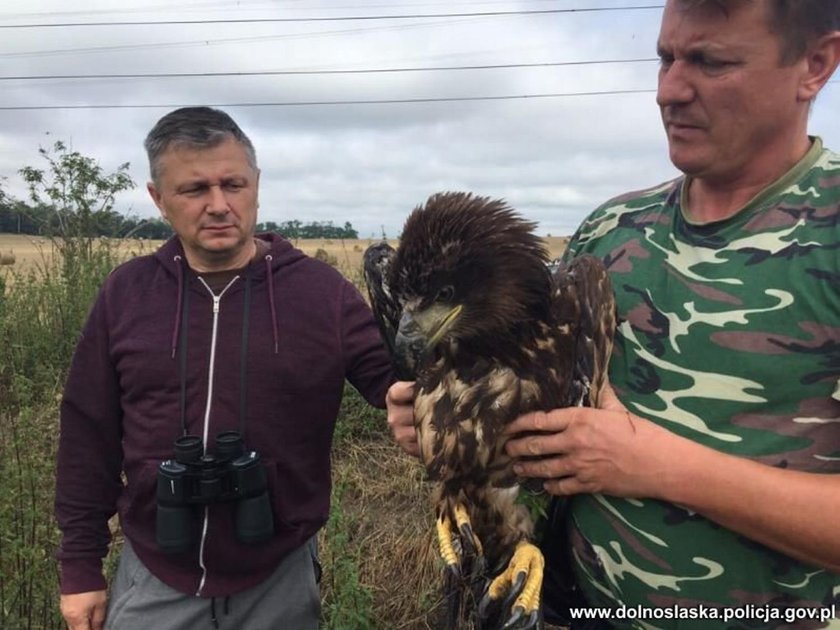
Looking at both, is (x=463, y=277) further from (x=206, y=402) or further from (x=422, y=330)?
(x=206, y=402)

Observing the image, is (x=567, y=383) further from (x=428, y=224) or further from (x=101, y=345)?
(x=101, y=345)

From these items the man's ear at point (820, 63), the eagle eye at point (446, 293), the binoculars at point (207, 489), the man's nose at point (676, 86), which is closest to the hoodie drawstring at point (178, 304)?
the binoculars at point (207, 489)

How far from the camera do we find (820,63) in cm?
A: 200

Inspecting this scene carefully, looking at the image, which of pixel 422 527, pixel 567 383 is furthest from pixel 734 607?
pixel 422 527

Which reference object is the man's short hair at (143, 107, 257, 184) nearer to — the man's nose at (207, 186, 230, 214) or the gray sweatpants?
the man's nose at (207, 186, 230, 214)

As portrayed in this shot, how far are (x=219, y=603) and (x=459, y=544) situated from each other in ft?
3.98

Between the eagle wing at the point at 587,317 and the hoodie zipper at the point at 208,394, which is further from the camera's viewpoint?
the hoodie zipper at the point at 208,394

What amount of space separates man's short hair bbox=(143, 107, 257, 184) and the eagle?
1.23 meters

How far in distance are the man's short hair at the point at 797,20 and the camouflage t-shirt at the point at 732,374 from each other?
317mm

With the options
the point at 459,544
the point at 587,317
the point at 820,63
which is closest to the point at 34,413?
the point at 459,544

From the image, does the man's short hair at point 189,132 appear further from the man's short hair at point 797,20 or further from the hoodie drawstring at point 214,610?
the man's short hair at point 797,20

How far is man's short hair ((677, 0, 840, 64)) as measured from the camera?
1.90m

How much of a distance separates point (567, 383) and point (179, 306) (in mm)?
1806

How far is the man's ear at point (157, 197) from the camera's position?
3311 millimetres
